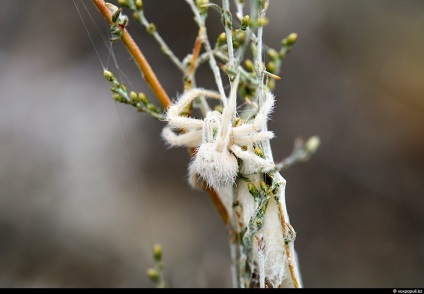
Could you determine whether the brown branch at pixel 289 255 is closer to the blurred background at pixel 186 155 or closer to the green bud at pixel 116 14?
the green bud at pixel 116 14

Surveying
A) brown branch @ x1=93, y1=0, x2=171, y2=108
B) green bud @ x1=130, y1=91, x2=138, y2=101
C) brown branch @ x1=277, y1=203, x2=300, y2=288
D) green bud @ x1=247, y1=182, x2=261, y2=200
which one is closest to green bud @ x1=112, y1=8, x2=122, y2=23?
brown branch @ x1=93, y1=0, x2=171, y2=108

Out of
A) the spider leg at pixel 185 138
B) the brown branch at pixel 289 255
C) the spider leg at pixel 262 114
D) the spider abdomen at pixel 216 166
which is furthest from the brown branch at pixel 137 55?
the brown branch at pixel 289 255

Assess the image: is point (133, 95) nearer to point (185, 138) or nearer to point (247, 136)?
point (185, 138)

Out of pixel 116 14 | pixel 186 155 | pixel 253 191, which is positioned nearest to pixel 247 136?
pixel 253 191

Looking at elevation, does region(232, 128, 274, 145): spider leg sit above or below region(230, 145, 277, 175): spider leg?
above

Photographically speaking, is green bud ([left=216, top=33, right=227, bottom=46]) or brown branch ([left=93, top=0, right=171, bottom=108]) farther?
green bud ([left=216, top=33, right=227, bottom=46])

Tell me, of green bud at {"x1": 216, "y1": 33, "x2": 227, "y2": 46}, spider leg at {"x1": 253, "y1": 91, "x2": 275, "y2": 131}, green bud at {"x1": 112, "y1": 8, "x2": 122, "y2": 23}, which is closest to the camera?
green bud at {"x1": 112, "y1": 8, "x2": 122, "y2": 23}

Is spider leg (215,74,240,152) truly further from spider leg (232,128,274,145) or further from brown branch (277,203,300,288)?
brown branch (277,203,300,288)

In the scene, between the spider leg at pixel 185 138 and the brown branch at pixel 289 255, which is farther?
the spider leg at pixel 185 138
